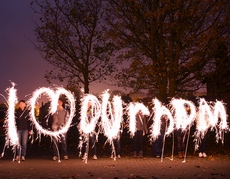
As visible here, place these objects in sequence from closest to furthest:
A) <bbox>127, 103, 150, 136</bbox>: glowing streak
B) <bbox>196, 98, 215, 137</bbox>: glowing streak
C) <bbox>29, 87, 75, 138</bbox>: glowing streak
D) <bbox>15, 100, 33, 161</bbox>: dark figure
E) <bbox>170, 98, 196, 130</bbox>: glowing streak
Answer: <bbox>29, 87, 75, 138</bbox>: glowing streak, <bbox>15, 100, 33, 161</bbox>: dark figure, <bbox>170, 98, 196, 130</bbox>: glowing streak, <bbox>196, 98, 215, 137</bbox>: glowing streak, <bbox>127, 103, 150, 136</bbox>: glowing streak

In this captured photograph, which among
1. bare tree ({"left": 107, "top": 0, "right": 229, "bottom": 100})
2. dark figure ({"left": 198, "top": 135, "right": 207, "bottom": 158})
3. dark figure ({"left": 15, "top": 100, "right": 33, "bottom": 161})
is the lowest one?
dark figure ({"left": 198, "top": 135, "right": 207, "bottom": 158})

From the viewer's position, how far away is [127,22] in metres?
25.0

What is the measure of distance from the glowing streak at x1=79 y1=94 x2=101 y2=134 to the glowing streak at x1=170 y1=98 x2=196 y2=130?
2717mm

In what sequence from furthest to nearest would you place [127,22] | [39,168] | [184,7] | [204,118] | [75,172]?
[127,22], [184,7], [204,118], [39,168], [75,172]

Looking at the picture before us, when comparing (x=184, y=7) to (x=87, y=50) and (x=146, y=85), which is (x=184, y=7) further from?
→ (x=87, y=50)

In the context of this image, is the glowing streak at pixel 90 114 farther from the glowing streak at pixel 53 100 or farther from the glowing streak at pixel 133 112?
the glowing streak at pixel 133 112

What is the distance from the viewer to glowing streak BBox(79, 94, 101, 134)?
15578mm

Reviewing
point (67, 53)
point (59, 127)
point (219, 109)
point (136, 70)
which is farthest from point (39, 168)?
point (67, 53)

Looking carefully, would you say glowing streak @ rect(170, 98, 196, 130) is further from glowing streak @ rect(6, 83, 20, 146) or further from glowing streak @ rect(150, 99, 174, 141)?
glowing streak @ rect(6, 83, 20, 146)

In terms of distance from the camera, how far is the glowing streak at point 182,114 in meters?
16.2

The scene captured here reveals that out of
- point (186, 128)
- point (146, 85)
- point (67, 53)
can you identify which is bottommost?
point (186, 128)

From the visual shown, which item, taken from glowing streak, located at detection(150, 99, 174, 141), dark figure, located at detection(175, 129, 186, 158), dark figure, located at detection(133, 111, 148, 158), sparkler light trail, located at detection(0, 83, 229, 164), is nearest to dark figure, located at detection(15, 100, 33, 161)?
sparkler light trail, located at detection(0, 83, 229, 164)

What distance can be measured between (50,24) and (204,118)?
1678 centimetres

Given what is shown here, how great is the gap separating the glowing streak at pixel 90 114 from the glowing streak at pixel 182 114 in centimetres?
272
